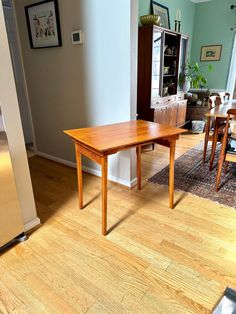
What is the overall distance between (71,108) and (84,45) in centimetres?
70

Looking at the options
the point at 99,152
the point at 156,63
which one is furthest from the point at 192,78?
the point at 99,152

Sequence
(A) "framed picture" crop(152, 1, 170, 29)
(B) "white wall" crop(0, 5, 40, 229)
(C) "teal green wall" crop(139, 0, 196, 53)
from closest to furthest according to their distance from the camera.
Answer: (B) "white wall" crop(0, 5, 40, 229) → (C) "teal green wall" crop(139, 0, 196, 53) → (A) "framed picture" crop(152, 1, 170, 29)

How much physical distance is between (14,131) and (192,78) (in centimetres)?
404

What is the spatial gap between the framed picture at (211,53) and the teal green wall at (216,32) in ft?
0.23

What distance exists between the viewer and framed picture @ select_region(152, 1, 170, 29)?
11.3 ft

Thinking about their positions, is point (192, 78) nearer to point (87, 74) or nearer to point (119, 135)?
point (87, 74)

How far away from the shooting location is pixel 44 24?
2387mm

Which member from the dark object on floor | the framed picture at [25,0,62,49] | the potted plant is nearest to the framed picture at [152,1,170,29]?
the potted plant

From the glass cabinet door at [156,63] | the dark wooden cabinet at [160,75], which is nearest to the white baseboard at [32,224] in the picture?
the dark wooden cabinet at [160,75]

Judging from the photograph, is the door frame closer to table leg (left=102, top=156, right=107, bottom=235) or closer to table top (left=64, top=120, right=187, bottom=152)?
table top (left=64, top=120, right=187, bottom=152)

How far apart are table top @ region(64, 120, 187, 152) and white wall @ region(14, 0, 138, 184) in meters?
0.41

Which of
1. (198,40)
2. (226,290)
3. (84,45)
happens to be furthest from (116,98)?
(198,40)

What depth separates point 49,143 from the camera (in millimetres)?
3027

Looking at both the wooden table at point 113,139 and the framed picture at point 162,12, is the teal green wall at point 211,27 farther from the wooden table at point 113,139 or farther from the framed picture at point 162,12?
the wooden table at point 113,139
